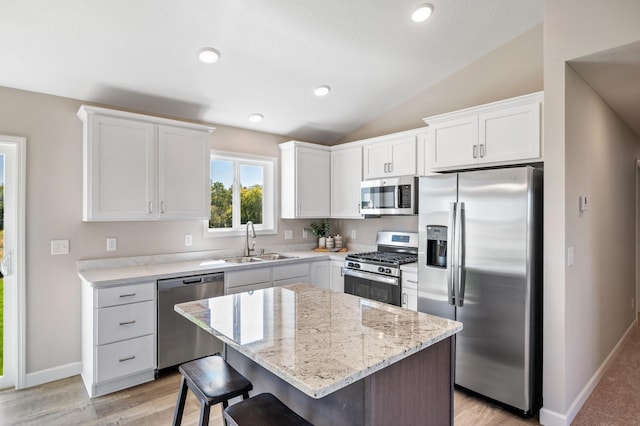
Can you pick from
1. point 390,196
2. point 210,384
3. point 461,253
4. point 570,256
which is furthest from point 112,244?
point 570,256

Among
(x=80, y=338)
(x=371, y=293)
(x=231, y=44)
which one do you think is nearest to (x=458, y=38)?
(x=231, y=44)

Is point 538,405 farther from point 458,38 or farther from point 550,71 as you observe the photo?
point 458,38

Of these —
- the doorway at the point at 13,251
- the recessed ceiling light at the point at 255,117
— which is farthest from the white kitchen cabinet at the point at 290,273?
the doorway at the point at 13,251

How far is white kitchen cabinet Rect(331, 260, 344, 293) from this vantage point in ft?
13.2

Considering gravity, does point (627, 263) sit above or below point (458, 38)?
below

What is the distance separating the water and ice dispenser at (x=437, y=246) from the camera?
2914 millimetres

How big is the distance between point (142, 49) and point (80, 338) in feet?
7.98

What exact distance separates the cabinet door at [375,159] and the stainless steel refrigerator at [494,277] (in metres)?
1.12

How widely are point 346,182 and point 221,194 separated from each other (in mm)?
1471

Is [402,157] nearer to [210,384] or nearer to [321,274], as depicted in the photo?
[321,274]

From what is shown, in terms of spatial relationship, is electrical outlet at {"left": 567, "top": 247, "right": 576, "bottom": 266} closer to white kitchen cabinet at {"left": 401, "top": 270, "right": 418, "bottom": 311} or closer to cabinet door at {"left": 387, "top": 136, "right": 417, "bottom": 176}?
white kitchen cabinet at {"left": 401, "top": 270, "right": 418, "bottom": 311}

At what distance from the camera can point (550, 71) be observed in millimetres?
2400

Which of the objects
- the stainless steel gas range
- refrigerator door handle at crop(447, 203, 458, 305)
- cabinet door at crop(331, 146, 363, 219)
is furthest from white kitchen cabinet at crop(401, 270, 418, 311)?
cabinet door at crop(331, 146, 363, 219)

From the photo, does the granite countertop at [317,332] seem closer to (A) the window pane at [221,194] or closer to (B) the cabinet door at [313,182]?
(A) the window pane at [221,194]
